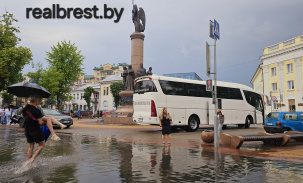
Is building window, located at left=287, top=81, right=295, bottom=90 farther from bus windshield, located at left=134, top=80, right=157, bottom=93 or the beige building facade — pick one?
bus windshield, located at left=134, top=80, right=157, bottom=93

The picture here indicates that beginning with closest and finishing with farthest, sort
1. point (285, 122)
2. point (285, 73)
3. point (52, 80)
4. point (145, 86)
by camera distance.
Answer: point (285, 122) < point (145, 86) < point (52, 80) < point (285, 73)

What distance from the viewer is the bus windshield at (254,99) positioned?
2217 centimetres

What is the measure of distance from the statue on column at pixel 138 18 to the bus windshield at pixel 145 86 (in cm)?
1144

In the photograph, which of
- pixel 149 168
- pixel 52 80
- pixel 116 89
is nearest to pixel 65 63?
pixel 52 80

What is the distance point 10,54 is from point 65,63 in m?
14.5

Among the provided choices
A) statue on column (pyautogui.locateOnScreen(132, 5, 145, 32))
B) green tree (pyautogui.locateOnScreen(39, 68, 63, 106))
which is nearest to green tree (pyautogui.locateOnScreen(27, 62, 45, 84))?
green tree (pyautogui.locateOnScreen(39, 68, 63, 106))

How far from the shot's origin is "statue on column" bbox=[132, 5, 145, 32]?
2791 cm

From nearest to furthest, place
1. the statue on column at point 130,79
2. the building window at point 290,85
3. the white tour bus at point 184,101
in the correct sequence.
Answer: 1. the white tour bus at point 184,101
2. the statue on column at point 130,79
3. the building window at point 290,85

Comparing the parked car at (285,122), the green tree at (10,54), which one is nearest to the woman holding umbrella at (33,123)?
the parked car at (285,122)

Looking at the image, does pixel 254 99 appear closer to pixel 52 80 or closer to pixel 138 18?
pixel 138 18

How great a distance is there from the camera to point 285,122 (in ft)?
48.9

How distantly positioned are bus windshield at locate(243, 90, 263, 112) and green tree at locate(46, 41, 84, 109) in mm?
32115

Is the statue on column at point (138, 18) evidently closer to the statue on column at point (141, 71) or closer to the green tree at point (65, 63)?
the statue on column at point (141, 71)

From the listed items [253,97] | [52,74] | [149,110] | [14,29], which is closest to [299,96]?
[253,97]
